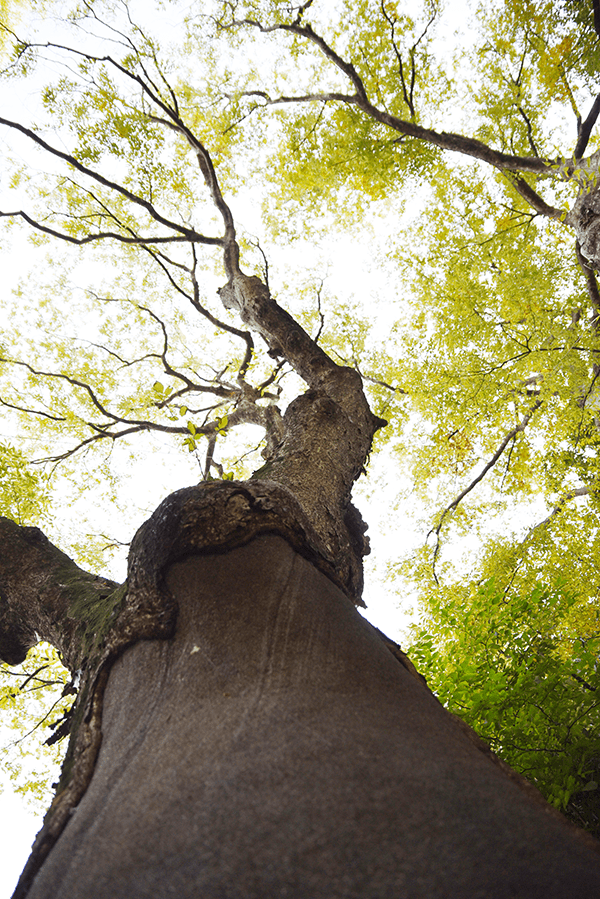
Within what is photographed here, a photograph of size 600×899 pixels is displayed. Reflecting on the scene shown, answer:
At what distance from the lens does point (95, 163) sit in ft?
20.5

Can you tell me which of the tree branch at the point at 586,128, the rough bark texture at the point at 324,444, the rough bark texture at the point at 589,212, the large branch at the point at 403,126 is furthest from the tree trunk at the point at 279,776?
the tree branch at the point at 586,128

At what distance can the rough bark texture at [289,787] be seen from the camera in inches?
32.6

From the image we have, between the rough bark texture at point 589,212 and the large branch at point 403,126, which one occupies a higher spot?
the large branch at point 403,126

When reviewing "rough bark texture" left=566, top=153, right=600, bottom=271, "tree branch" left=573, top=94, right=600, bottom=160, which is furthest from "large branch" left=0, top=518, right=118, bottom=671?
"tree branch" left=573, top=94, right=600, bottom=160

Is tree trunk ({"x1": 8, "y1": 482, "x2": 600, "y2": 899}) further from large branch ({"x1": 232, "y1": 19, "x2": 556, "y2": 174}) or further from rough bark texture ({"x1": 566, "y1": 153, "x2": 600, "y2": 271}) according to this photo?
large branch ({"x1": 232, "y1": 19, "x2": 556, "y2": 174})

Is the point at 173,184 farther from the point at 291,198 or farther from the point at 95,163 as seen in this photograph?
the point at 291,198

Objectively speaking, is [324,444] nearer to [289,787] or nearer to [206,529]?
[206,529]

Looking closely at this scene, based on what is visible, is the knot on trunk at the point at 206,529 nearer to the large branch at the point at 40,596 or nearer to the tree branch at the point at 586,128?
the large branch at the point at 40,596

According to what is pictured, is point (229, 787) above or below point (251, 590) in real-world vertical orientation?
below

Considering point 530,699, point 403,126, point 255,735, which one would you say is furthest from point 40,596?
point 403,126

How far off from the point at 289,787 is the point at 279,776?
39mm

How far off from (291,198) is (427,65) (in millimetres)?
2819

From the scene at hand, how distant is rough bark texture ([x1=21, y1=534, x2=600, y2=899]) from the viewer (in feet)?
2.71

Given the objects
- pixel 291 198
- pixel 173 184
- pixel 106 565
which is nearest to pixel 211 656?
pixel 106 565
